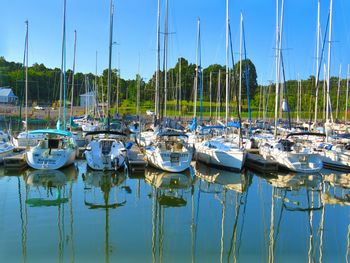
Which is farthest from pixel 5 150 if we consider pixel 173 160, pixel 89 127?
pixel 89 127

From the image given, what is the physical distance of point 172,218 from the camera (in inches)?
591

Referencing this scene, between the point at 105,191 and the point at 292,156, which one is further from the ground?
the point at 292,156

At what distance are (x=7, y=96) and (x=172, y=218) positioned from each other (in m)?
86.0

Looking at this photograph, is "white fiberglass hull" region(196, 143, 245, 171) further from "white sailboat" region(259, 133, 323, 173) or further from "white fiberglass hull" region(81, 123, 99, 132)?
"white fiberglass hull" region(81, 123, 99, 132)

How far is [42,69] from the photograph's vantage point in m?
117

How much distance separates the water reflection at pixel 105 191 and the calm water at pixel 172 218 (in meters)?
0.05

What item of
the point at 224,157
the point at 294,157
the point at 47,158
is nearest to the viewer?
the point at 47,158

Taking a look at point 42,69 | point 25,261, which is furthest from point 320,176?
point 42,69

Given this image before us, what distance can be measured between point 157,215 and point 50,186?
7.19 meters

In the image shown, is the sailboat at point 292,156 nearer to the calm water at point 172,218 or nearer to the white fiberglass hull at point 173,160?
the calm water at point 172,218

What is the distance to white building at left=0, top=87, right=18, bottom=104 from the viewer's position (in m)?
90.1

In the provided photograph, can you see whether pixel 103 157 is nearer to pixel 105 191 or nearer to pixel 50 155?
pixel 50 155

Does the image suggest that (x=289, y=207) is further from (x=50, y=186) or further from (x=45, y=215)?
(x=50, y=186)

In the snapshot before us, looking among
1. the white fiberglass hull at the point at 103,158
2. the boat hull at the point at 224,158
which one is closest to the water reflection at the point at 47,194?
the white fiberglass hull at the point at 103,158
